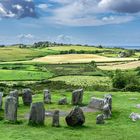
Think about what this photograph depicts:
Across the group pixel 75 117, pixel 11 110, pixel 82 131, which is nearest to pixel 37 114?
pixel 11 110

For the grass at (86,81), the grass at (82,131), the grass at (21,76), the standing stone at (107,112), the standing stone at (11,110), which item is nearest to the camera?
the grass at (82,131)

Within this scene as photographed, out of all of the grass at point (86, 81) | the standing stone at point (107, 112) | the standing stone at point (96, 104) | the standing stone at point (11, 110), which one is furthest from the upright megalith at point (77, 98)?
the grass at point (86, 81)

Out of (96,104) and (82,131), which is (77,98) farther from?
(82,131)

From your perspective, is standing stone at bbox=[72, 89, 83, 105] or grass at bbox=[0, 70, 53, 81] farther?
grass at bbox=[0, 70, 53, 81]

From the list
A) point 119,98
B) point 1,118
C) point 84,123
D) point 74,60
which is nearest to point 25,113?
point 1,118

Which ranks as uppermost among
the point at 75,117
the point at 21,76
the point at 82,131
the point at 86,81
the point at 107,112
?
the point at 75,117

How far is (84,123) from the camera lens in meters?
36.2

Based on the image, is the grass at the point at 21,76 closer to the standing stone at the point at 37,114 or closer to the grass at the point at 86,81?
the grass at the point at 86,81

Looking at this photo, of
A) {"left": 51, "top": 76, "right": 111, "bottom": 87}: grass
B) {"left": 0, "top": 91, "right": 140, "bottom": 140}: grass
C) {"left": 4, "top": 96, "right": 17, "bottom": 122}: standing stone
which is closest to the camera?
{"left": 0, "top": 91, "right": 140, "bottom": 140}: grass

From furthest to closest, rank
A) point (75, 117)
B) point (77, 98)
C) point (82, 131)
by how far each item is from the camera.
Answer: point (77, 98) < point (75, 117) < point (82, 131)

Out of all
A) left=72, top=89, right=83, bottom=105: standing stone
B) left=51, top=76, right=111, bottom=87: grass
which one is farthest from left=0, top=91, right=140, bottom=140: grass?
left=51, top=76, right=111, bottom=87: grass

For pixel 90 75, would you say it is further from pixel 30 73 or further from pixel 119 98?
pixel 119 98

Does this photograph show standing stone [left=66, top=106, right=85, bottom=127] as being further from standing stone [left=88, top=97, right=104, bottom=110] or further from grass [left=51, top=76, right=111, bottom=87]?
grass [left=51, top=76, right=111, bottom=87]

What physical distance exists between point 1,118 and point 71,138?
382 inches
